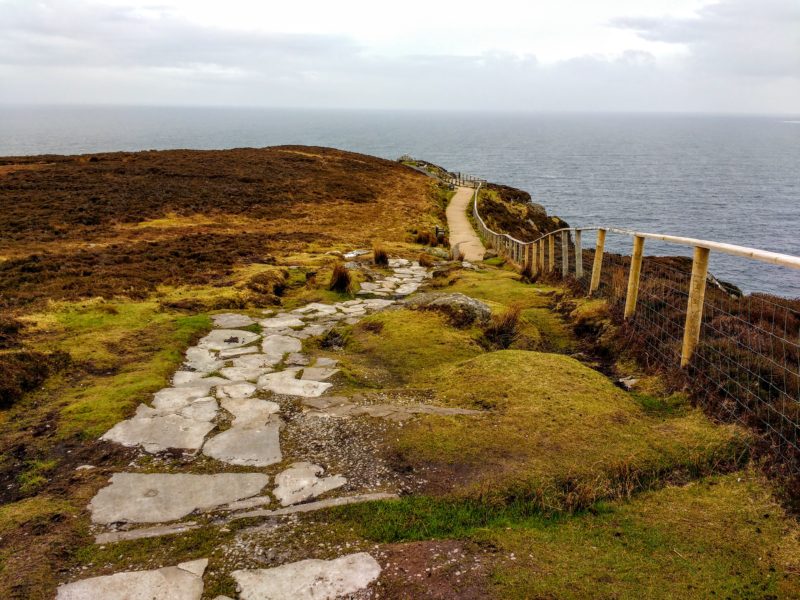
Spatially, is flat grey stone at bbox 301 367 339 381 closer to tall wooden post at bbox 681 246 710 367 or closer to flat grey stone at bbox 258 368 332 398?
flat grey stone at bbox 258 368 332 398

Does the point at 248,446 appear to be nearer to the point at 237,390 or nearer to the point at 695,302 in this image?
the point at 237,390

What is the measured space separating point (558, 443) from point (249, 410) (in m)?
3.00

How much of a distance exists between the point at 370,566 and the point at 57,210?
75.9ft

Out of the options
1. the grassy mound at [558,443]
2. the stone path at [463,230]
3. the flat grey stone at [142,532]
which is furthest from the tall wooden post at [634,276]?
the stone path at [463,230]

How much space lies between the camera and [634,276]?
7.09 meters

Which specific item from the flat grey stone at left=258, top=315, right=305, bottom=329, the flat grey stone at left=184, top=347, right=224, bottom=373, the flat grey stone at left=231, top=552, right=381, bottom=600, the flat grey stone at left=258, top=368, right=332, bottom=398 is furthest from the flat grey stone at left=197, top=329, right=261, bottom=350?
the flat grey stone at left=231, top=552, right=381, bottom=600

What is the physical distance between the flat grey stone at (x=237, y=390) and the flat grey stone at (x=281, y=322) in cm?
247

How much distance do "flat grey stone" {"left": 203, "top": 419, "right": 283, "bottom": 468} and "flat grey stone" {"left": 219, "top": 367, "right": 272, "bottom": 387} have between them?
1307 millimetres

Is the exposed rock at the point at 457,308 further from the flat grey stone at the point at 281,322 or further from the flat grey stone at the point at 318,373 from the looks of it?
the flat grey stone at the point at 318,373

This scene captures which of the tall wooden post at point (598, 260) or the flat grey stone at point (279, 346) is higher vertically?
the tall wooden post at point (598, 260)

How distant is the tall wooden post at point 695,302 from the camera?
17.4 feet

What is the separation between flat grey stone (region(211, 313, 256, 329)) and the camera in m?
8.52

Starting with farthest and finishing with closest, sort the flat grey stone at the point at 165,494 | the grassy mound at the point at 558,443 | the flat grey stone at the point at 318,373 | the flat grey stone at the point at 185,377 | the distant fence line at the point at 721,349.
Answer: the flat grey stone at the point at 318,373 → the flat grey stone at the point at 185,377 → the distant fence line at the point at 721,349 → the grassy mound at the point at 558,443 → the flat grey stone at the point at 165,494

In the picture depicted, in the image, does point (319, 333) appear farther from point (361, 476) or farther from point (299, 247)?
point (299, 247)
